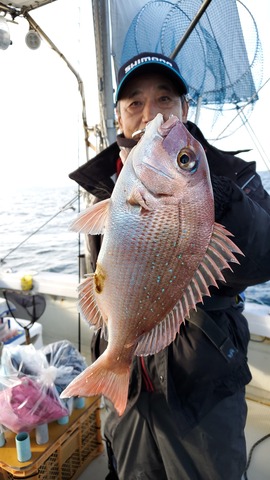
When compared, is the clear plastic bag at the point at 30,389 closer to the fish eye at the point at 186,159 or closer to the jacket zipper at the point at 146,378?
the jacket zipper at the point at 146,378

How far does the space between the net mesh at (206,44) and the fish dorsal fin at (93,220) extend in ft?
8.60

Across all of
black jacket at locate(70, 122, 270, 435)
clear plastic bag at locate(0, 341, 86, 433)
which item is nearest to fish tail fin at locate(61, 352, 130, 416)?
black jacket at locate(70, 122, 270, 435)

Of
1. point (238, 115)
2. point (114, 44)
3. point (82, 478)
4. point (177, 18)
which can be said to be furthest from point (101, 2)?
point (82, 478)

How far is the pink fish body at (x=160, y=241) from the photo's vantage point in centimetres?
113

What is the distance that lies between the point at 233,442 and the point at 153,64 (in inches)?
79.5

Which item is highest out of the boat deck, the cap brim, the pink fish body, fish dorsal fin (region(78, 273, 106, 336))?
the cap brim

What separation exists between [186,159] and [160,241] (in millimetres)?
301

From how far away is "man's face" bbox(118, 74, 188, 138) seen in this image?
173 cm

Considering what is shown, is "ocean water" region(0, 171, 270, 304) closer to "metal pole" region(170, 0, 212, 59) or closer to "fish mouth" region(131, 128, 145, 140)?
"metal pole" region(170, 0, 212, 59)

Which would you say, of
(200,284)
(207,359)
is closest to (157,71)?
(200,284)

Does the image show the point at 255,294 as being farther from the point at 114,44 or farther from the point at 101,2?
the point at 101,2

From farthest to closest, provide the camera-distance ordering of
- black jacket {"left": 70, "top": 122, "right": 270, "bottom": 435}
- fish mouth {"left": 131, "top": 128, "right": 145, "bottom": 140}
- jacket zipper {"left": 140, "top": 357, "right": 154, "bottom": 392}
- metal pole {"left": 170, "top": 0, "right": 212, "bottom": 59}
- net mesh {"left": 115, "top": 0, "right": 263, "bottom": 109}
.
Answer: net mesh {"left": 115, "top": 0, "right": 263, "bottom": 109} < metal pole {"left": 170, "top": 0, "right": 212, "bottom": 59} < jacket zipper {"left": 140, "top": 357, "right": 154, "bottom": 392} < black jacket {"left": 70, "top": 122, "right": 270, "bottom": 435} < fish mouth {"left": 131, "top": 128, "right": 145, "bottom": 140}

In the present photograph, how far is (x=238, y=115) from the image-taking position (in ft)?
12.8

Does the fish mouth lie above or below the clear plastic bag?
above
